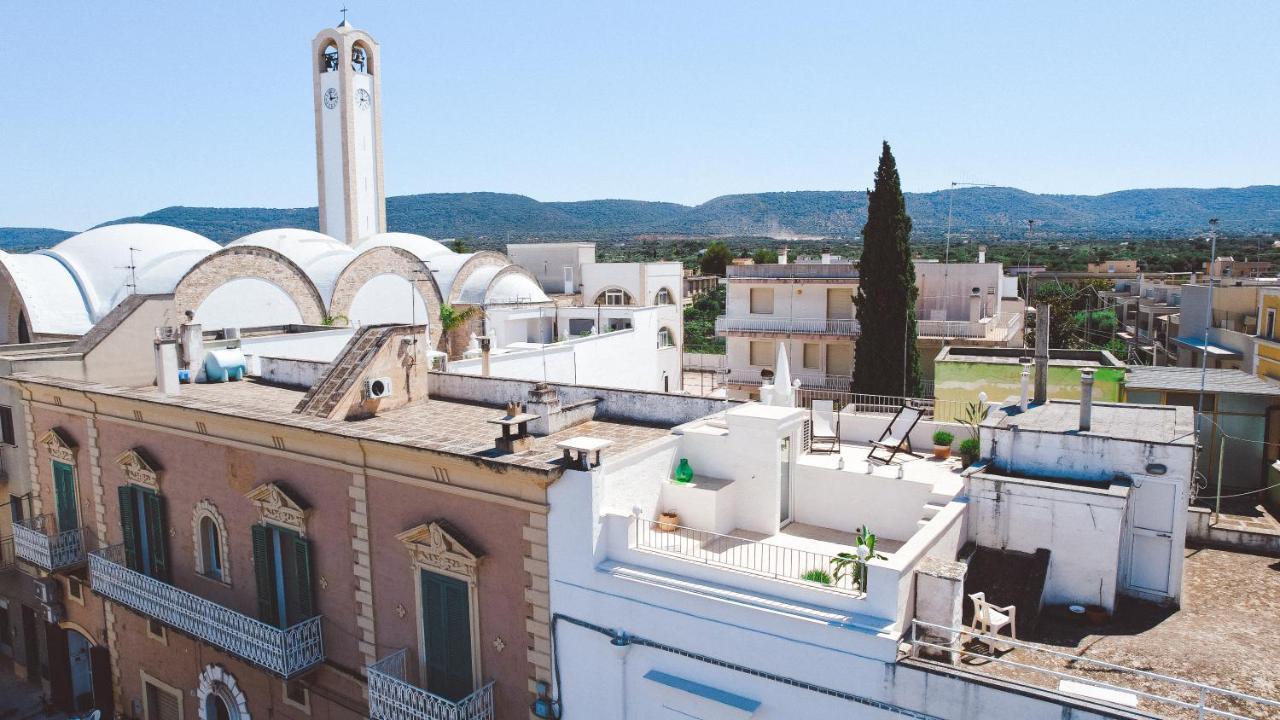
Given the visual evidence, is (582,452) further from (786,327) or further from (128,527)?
(786,327)

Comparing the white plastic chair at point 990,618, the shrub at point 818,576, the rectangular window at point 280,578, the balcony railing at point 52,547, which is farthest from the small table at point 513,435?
the balcony railing at point 52,547

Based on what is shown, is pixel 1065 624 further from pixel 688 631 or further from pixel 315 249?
pixel 315 249

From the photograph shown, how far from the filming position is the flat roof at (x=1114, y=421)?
422 inches

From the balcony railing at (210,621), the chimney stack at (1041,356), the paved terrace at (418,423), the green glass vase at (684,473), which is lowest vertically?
the balcony railing at (210,621)

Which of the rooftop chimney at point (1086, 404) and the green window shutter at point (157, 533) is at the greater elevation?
the rooftop chimney at point (1086, 404)

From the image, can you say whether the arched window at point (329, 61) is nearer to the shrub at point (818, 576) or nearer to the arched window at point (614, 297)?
the arched window at point (614, 297)

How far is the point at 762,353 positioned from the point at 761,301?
7.11 ft

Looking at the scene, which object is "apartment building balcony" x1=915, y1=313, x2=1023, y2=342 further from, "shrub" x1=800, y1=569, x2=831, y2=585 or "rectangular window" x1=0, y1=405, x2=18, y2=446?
"rectangular window" x1=0, y1=405, x2=18, y2=446

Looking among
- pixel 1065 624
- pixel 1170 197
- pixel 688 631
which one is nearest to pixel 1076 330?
pixel 1065 624

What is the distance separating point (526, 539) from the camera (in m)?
9.78

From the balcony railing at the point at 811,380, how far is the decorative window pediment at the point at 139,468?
894 inches

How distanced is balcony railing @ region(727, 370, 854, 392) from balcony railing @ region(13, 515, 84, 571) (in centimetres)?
2311

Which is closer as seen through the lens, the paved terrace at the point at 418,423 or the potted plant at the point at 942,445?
the paved terrace at the point at 418,423

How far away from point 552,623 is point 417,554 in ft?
7.17
